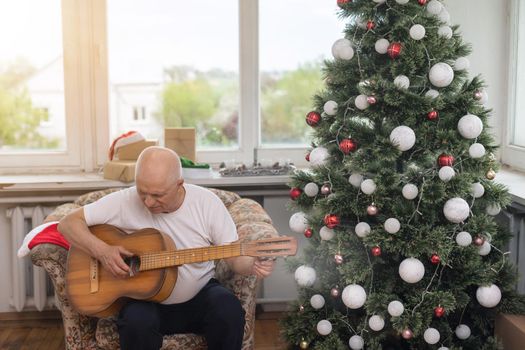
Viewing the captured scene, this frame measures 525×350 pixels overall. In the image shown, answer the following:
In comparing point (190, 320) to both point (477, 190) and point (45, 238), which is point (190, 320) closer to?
point (45, 238)

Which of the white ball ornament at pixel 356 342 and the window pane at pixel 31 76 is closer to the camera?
the white ball ornament at pixel 356 342

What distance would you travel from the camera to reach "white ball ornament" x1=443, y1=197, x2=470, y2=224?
97.3 inches

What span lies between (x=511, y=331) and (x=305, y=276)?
0.75 metres

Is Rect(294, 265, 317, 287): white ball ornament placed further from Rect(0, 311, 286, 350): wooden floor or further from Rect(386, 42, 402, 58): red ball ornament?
Rect(386, 42, 402, 58): red ball ornament

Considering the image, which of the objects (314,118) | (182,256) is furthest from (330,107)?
(182,256)

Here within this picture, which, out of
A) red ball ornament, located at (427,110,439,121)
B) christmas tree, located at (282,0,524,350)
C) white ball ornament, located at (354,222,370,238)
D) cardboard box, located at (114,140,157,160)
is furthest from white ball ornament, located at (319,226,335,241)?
cardboard box, located at (114,140,157,160)

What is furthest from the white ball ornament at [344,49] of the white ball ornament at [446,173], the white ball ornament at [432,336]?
the white ball ornament at [432,336]

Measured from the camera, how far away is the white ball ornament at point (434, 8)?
103 inches

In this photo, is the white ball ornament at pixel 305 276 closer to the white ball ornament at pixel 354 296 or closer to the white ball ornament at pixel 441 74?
the white ball ornament at pixel 354 296

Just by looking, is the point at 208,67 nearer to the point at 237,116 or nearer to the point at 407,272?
the point at 237,116

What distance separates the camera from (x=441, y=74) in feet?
8.20

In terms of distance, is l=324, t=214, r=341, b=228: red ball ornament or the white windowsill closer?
l=324, t=214, r=341, b=228: red ball ornament

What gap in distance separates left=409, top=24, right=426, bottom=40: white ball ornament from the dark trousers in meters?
1.11

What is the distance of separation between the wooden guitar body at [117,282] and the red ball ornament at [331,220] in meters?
0.56
